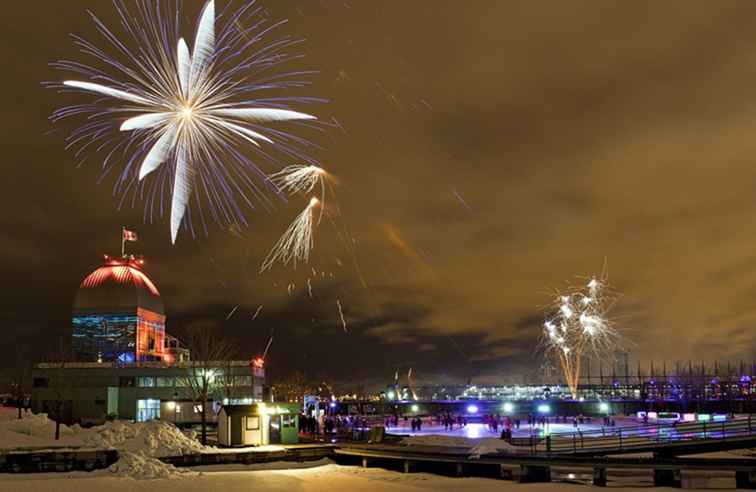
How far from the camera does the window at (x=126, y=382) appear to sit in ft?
315

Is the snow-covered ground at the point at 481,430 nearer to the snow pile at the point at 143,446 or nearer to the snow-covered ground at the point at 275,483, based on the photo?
the snow-covered ground at the point at 275,483

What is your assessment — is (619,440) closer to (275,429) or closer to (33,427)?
(275,429)

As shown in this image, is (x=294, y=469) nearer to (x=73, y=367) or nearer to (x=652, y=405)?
(x=73, y=367)

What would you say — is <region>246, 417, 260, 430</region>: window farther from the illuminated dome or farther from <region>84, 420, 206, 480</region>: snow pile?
the illuminated dome

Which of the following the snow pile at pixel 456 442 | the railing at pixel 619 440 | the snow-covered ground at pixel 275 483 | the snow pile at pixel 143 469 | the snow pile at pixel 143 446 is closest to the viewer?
the snow-covered ground at pixel 275 483

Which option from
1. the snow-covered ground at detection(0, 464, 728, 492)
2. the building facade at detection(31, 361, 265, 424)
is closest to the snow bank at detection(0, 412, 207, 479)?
the snow-covered ground at detection(0, 464, 728, 492)

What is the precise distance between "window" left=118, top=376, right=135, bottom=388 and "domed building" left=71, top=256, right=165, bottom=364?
4956mm

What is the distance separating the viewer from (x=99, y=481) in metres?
35.4

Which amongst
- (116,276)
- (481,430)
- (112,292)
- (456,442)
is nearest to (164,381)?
(112,292)

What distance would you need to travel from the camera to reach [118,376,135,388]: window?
9600cm

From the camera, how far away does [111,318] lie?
102312 millimetres

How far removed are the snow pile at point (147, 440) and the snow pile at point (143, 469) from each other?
9.43ft

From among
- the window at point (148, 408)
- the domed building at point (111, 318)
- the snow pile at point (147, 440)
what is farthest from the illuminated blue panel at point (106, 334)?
the snow pile at point (147, 440)

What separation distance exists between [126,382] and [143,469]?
203 feet
